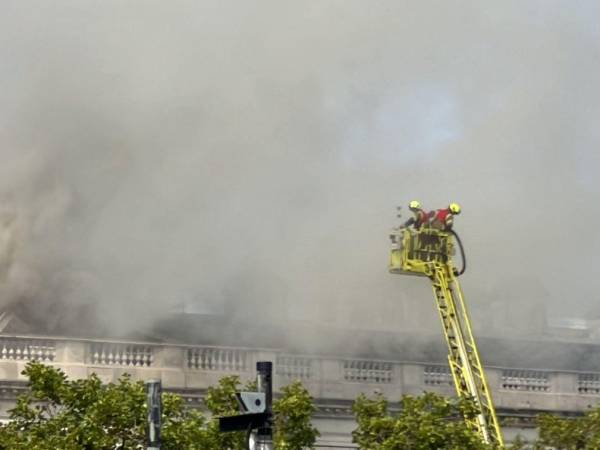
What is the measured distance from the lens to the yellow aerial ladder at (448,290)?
102 feet

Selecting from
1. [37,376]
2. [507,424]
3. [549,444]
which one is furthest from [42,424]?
[507,424]

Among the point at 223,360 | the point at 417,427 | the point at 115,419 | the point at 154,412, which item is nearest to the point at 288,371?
the point at 223,360

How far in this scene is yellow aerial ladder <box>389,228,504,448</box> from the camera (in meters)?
31.1

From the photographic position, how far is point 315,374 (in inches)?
1340

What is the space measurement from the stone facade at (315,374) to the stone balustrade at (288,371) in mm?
17

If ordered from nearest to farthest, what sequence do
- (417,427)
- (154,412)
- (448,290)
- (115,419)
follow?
1. (154,412)
2. (115,419)
3. (417,427)
4. (448,290)

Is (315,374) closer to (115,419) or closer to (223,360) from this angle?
(223,360)

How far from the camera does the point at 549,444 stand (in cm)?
2861

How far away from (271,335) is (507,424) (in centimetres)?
460


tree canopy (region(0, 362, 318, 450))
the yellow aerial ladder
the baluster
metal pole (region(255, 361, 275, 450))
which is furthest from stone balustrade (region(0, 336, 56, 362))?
metal pole (region(255, 361, 275, 450))

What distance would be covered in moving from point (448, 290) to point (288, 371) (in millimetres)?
3721

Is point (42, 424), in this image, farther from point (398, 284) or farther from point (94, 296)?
point (398, 284)

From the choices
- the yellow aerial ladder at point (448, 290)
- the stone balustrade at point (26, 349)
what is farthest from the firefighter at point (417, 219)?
the stone balustrade at point (26, 349)

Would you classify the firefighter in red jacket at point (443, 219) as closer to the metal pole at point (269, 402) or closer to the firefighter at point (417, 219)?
the firefighter at point (417, 219)
